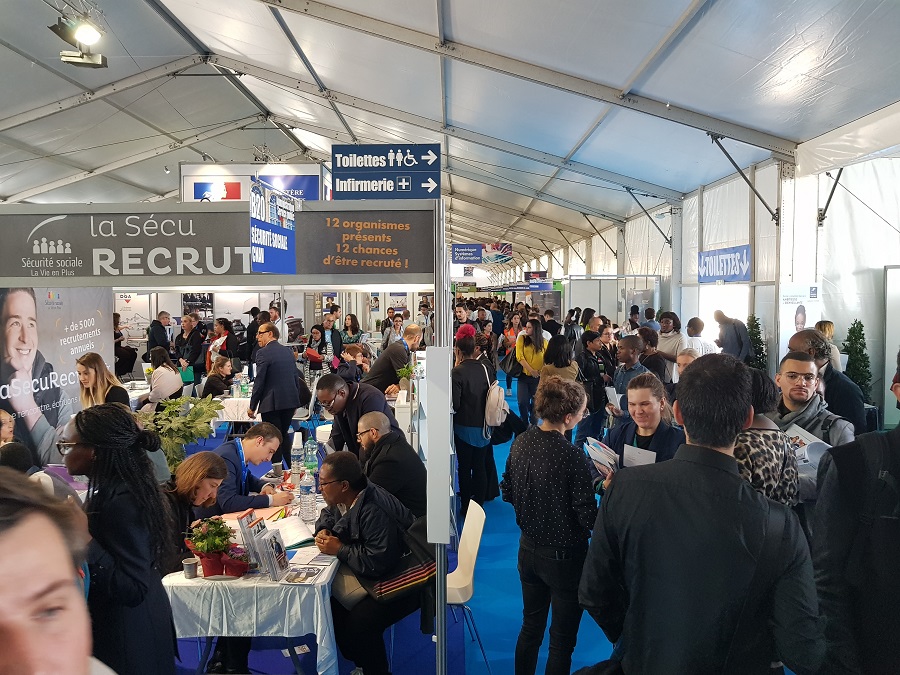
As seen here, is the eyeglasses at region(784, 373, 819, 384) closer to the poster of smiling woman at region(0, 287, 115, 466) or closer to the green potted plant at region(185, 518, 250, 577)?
the green potted plant at region(185, 518, 250, 577)

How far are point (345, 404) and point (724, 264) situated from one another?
24.0 feet

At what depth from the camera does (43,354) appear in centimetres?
331

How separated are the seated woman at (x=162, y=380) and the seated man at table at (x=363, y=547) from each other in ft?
14.3

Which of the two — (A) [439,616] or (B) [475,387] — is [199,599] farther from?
(B) [475,387]

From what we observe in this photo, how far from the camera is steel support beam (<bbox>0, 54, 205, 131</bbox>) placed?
33.9 ft

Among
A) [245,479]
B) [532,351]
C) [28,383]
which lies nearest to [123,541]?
[28,383]

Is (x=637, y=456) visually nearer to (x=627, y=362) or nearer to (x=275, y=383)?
(x=627, y=362)

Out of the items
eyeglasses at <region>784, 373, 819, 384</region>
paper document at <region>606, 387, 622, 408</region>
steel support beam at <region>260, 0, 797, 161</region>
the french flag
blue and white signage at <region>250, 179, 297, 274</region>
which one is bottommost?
paper document at <region>606, 387, 622, 408</region>

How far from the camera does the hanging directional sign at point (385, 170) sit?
17.5 feet

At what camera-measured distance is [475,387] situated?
17.5 feet

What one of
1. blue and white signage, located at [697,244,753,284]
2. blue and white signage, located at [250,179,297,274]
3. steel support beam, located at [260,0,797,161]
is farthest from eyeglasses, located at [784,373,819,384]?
blue and white signage, located at [697,244,753,284]

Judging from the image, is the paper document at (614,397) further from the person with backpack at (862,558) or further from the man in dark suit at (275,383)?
the person with backpack at (862,558)

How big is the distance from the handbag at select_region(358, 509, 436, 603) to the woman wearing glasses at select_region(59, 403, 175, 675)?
106cm

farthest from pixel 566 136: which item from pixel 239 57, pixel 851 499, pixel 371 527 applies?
pixel 851 499
